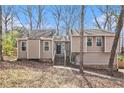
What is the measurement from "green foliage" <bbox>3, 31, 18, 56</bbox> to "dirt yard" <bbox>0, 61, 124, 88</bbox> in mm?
230

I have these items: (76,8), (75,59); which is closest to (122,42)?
(75,59)

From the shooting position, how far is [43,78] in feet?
19.5

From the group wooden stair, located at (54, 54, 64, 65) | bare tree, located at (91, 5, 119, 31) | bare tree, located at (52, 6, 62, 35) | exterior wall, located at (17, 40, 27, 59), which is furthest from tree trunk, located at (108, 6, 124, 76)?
exterior wall, located at (17, 40, 27, 59)

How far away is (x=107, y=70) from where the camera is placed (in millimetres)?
7066

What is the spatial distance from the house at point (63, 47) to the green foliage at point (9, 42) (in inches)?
4.2

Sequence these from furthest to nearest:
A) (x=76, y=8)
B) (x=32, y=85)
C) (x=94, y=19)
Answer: (x=94, y=19), (x=76, y=8), (x=32, y=85)

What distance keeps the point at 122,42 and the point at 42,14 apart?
1928 millimetres

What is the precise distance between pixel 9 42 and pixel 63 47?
48.7 inches

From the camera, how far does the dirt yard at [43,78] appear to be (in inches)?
225

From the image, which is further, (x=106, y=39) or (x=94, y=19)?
(x=106, y=39)

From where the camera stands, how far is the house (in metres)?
6.96

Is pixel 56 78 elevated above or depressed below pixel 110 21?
below

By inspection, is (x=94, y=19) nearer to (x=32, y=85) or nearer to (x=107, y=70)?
(x=107, y=70)

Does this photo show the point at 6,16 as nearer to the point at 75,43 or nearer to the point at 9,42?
the point at 9,42
